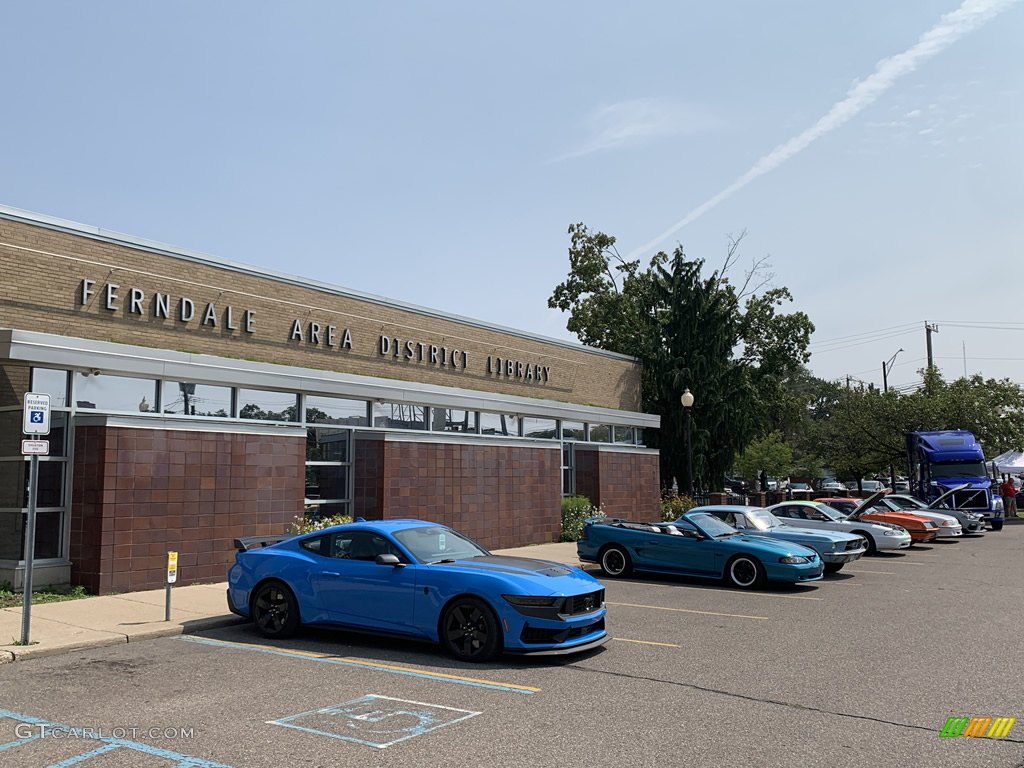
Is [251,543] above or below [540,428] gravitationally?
below

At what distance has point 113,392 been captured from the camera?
13.9m

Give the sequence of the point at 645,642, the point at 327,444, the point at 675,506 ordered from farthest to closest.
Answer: the point at 675,506 → the point at 327,444 → the point at 645,642

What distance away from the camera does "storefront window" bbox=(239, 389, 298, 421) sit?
1602 centimetres

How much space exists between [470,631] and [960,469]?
2866 cm

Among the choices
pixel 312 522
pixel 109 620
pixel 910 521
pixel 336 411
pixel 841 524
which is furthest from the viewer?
pixel 910 521

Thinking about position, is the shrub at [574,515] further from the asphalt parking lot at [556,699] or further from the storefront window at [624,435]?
the asphalt parking lot at [556,699]

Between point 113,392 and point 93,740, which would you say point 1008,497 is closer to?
point 113,392

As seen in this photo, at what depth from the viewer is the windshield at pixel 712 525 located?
15103 millimetres

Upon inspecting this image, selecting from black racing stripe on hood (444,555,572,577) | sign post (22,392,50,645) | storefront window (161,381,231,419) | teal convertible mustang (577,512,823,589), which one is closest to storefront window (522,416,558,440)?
teal convertible mustang (577,512,823,589)

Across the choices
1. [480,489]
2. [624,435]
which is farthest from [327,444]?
[624,435]

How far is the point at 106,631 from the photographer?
32.8 feet

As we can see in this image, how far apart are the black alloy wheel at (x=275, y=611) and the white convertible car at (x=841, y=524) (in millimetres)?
13382

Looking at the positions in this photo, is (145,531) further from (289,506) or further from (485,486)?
(485,486)

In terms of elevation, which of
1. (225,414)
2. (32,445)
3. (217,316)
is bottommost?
(32,445)
